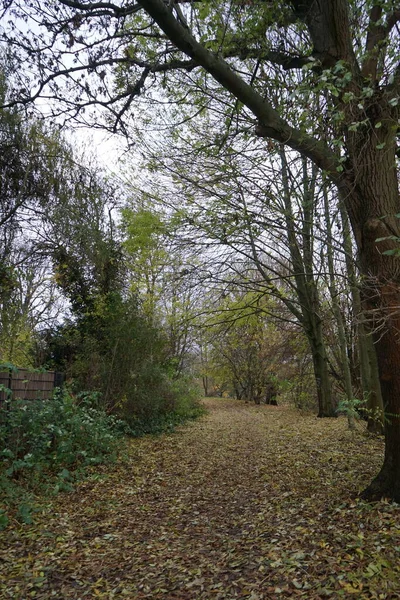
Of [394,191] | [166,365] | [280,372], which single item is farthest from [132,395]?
[280,372]

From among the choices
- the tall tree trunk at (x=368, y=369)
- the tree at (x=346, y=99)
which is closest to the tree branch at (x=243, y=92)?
the tree at (x=346, y=99)

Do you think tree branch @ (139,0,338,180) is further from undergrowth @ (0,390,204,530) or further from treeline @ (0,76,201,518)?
treeline @ (0,76,201,518)

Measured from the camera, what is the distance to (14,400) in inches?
229

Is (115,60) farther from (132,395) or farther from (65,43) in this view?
(132,395)

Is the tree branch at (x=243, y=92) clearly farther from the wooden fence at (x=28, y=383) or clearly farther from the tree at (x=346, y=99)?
the wooden fence at (x=28, y=383)

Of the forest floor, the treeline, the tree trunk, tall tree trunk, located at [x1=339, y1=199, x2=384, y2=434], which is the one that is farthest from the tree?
the tree trunk

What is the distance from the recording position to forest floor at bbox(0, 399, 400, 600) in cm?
294

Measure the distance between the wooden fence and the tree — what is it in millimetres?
4177

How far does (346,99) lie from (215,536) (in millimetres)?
3970

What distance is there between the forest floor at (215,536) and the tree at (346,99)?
2.70 feet

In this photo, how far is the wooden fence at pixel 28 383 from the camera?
19.0ft

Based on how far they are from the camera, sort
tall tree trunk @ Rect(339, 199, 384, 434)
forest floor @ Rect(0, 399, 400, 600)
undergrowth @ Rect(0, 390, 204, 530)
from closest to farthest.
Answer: forest floor @ Rect(0, 399, 400, 600) < undergrowth @ Rect(0, 390, 204, 530) < tall tree trunk @ Rect(339, 199, 384, 434)

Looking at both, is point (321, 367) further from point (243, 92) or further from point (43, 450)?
point (243, 92)

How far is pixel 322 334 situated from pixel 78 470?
8538 mm
